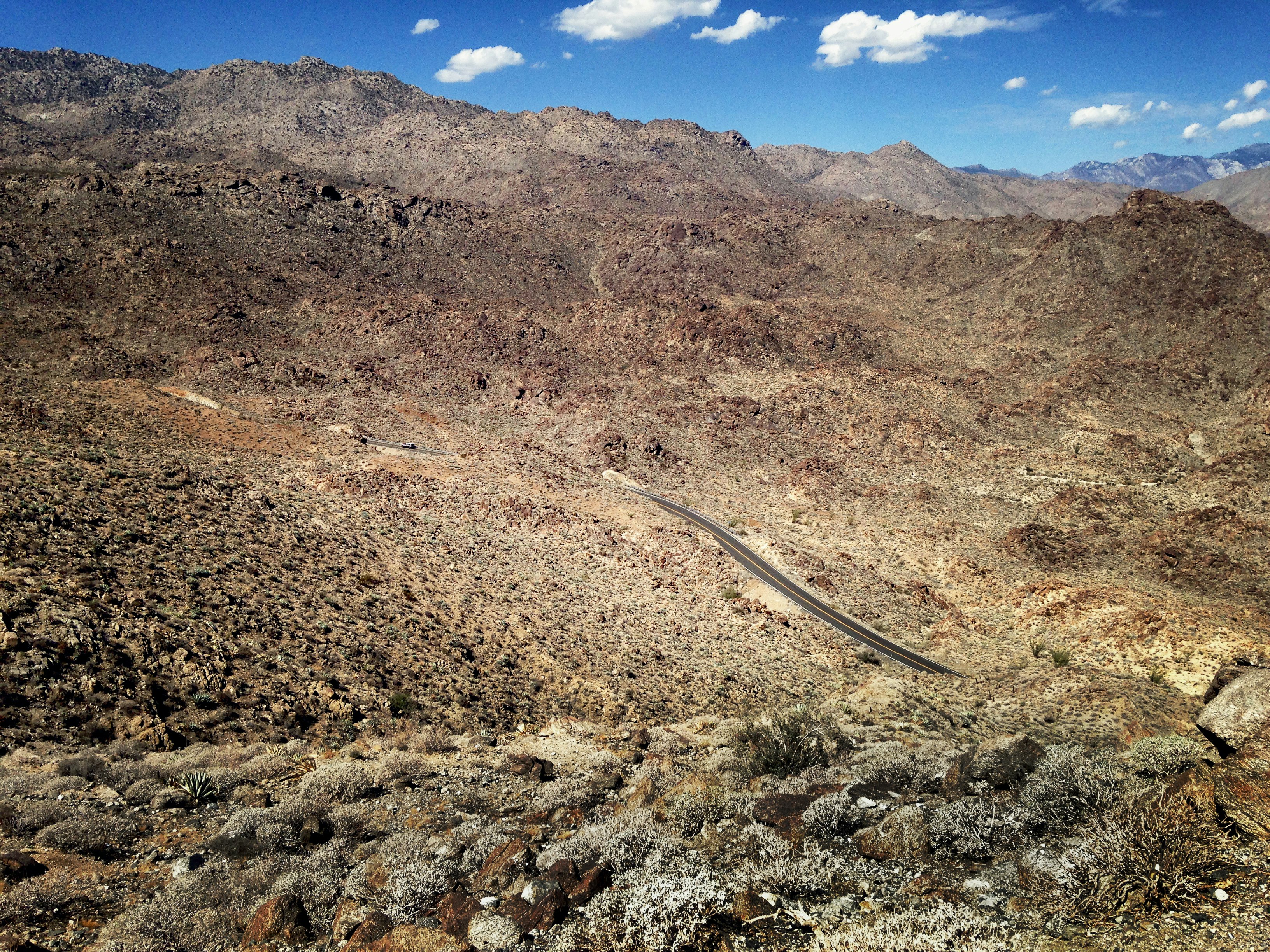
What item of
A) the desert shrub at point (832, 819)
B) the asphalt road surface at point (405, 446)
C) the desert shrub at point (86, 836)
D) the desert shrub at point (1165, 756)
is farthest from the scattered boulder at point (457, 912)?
the asphalt road surface at point (405, 446)

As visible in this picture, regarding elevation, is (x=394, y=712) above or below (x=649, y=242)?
below

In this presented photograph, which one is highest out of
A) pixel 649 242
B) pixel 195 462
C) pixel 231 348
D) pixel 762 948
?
pixel 649 242

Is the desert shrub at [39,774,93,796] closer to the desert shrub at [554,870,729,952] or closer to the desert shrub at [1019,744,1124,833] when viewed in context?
the desert shrub at [554,870,729,952]

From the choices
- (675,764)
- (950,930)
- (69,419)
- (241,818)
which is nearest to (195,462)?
(69,419)

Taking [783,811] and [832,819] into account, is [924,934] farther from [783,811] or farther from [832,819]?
[783,811]

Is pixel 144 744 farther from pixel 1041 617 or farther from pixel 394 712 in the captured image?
pixel 1041 617
